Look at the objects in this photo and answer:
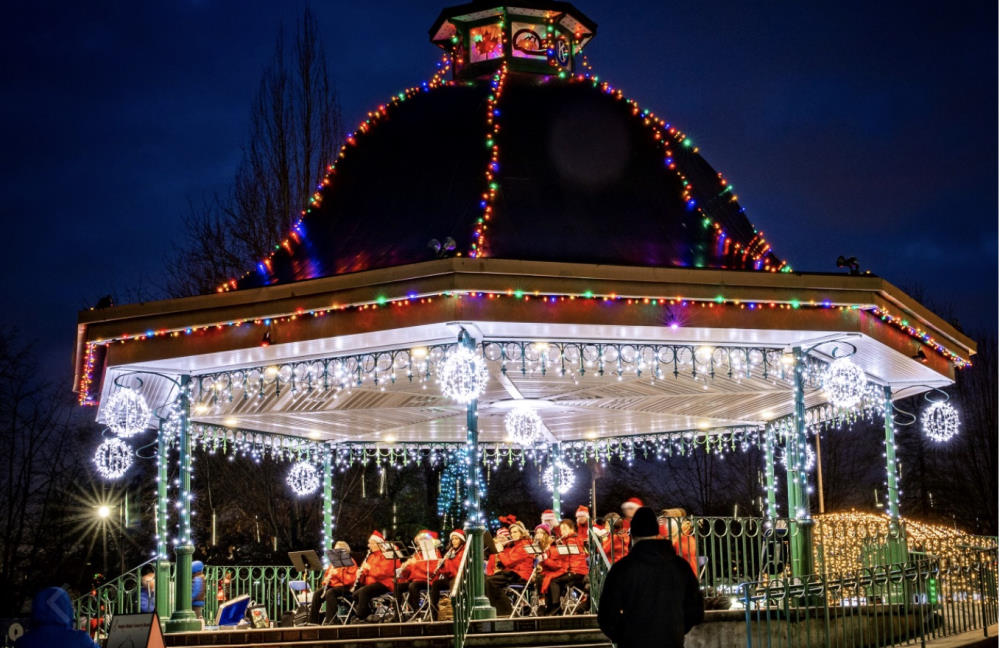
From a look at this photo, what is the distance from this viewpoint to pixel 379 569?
16.5m

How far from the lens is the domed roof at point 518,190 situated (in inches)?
591

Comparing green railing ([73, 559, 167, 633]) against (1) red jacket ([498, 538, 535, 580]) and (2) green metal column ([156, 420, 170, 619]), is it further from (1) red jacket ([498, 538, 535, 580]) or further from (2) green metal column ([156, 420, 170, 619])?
(1) red jacket ([498, 538, 535, 580])

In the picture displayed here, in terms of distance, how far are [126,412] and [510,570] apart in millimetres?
5584

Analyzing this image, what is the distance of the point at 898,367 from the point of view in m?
17.0

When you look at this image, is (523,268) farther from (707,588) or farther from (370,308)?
(707,588)

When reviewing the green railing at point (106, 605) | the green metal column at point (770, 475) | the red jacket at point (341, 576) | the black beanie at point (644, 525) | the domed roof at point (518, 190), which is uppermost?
the domed roof at point (518, 190)

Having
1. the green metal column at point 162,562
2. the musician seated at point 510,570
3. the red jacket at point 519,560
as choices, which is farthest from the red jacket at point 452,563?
the green metal column at point 162,562

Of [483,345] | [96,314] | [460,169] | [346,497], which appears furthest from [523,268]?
[346,497]

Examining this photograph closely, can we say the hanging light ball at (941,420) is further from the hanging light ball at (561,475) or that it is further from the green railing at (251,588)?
the green railing at (251,588)

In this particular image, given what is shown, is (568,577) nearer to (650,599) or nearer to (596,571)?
(596,571)

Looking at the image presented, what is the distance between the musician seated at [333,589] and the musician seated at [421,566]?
873 millimetres

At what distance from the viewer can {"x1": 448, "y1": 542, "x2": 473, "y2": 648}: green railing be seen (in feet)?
40.5

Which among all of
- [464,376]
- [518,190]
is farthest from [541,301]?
[518,190]

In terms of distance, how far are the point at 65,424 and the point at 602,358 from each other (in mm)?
26352
